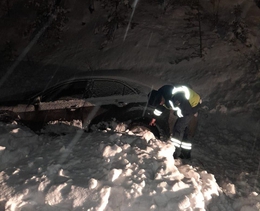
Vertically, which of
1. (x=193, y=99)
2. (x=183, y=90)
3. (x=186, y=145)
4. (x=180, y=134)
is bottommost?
(x=186, y=145)

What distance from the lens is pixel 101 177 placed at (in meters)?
3.61

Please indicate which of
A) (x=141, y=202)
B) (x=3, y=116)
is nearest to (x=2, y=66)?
(x=3, y=116)

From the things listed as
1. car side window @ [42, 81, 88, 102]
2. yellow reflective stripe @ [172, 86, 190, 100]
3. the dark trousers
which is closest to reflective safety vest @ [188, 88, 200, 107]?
yellow reflective stripe @ [172, 86, 190, 100]

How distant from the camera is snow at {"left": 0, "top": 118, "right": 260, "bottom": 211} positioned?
3.25 meters

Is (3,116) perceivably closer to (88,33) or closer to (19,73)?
(19,73)

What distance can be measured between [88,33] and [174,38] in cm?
359

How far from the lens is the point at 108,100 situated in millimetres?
5637

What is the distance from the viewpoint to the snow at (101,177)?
325 centimetres

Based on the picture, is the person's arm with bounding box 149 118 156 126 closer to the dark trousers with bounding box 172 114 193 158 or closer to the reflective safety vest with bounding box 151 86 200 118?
the reflective safety vest with bounding box 151 86 200 118

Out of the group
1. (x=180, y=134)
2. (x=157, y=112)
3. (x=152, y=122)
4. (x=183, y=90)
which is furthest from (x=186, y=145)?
(x=183, y=90)

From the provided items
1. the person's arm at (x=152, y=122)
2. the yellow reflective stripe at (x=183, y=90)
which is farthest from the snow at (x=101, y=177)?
the yellow reflective stripe at (x=183, y=90)

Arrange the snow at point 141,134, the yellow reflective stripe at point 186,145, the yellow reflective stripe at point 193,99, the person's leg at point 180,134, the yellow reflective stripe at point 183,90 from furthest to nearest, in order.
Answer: the yellow reflective stripe at point 186,145 < the person's leg at point 180,134 < the yellow reflective stripe at point 193,99 < the yellow reflective stripe at point 183,90 < the snow at point 141,134

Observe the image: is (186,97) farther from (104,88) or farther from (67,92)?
(67,92)

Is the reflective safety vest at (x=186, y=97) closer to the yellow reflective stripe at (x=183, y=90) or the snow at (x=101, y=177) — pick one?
the yellow reflective stripe at (x=183, y=90)
